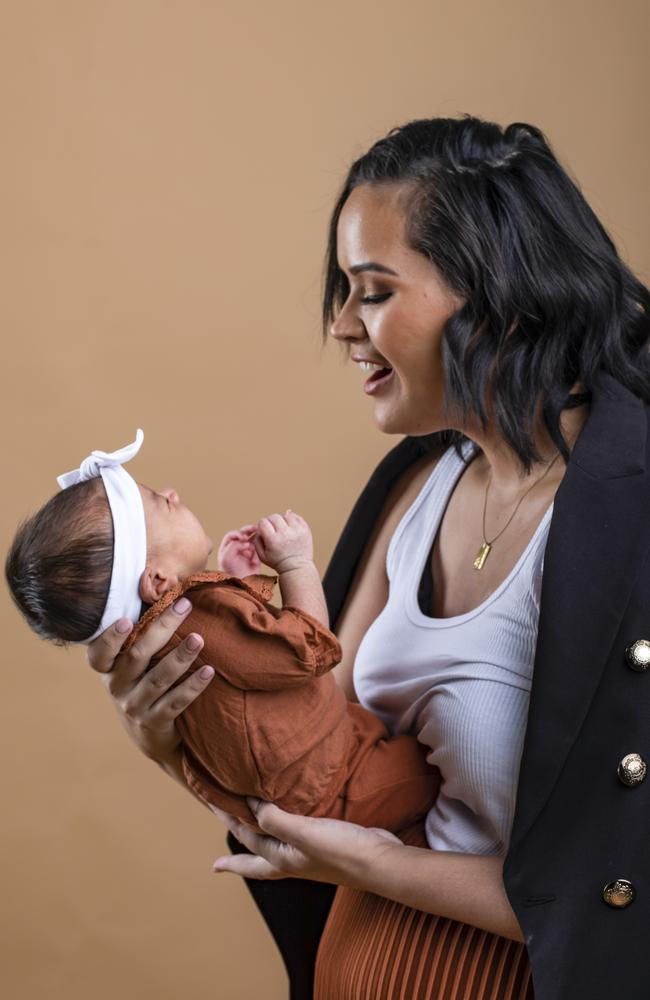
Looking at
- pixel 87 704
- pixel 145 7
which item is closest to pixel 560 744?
pixel 87 704

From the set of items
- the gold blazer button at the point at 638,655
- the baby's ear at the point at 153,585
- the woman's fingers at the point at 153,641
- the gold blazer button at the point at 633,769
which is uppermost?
the baby's ear at the point at 153,585

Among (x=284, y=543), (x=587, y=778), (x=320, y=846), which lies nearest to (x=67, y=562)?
(x=284, y=543)

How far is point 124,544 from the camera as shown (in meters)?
1.69

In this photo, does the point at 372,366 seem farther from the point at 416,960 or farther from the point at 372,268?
the point at 416,960

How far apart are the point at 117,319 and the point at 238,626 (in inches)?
57.5

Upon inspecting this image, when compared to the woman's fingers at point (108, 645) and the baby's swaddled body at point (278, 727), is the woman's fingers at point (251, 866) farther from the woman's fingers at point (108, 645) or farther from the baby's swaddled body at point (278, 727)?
the woman's fingers at point (108, 645)

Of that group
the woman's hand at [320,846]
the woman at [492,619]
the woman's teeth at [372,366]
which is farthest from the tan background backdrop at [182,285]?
the woman's hand at [320,846]

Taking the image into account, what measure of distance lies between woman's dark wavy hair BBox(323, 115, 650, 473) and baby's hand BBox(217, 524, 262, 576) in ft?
1.18

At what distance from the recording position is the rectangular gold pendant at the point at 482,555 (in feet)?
6.21

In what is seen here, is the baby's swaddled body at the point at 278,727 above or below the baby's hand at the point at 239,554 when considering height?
below

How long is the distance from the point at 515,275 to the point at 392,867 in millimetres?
801

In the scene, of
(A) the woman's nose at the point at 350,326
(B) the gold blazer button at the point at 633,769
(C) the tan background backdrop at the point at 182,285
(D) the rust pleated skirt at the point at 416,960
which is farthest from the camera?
(C) the tan background backdrop at the point at 182,285

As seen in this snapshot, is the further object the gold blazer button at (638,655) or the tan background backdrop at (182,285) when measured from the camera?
the tan background backdrop at (182,285)

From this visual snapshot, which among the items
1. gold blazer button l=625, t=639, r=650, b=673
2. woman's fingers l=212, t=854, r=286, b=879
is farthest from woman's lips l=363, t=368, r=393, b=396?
woman's fingers l=212, t=854, r=286, b=879
